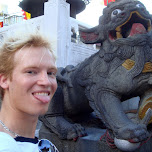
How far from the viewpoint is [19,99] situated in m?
0.91

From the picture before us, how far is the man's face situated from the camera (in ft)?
2.94

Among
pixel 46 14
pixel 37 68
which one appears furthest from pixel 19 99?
pixel 46 14

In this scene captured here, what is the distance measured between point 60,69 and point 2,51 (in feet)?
5.46

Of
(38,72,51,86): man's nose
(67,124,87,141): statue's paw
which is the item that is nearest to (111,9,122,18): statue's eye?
(67,124,87,141): statue's paw

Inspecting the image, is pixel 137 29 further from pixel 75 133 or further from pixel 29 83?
pixel 29 83

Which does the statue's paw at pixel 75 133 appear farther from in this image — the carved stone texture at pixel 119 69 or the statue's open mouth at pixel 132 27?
the statue's open mouth at pixel 132 27

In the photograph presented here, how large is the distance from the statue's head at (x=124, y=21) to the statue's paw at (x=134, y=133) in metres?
0.80

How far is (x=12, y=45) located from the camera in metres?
0.93

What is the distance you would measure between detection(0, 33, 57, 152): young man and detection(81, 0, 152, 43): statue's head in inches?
46.6

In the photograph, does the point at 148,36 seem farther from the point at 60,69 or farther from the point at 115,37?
the point at 60,69

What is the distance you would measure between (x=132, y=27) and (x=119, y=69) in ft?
1.36

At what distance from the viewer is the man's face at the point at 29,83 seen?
0.90 meters

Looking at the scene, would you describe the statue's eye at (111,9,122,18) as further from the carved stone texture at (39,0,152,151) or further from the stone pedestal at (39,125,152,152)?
the stone pedestal at (39,125,152,152)

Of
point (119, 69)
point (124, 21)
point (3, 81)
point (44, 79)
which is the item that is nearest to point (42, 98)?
point (44, 79)
